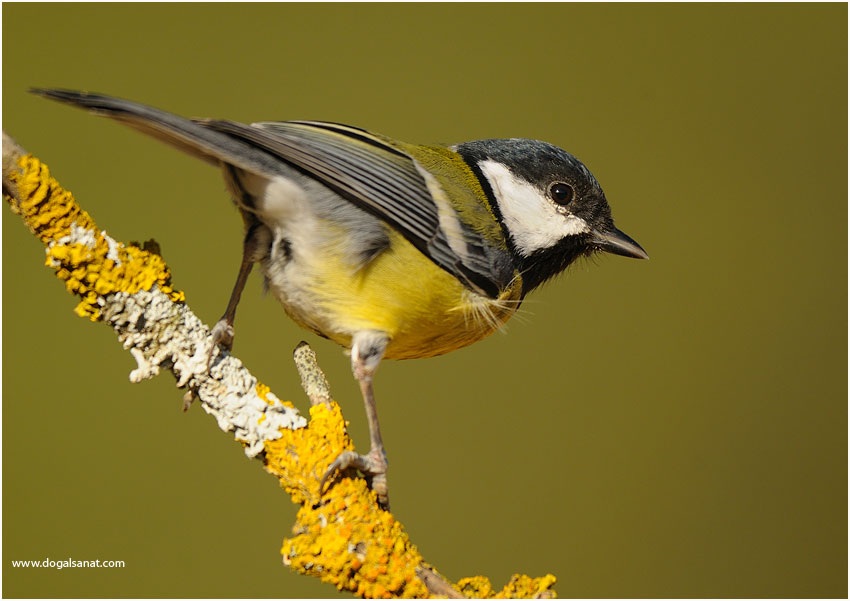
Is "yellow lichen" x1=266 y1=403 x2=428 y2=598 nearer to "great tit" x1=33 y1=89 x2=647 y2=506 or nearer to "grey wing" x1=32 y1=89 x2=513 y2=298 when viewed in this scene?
"great tit" x1=33 y1=89 x2=647 y2=506

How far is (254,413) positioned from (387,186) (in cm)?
55

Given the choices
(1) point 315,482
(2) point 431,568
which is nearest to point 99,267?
(1) point 315,482

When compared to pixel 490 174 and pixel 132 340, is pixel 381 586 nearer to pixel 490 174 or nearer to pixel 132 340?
pixel 132 340

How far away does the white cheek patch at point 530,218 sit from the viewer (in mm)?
1796

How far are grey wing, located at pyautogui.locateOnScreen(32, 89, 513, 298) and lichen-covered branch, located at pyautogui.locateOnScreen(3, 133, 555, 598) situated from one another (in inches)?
8.2

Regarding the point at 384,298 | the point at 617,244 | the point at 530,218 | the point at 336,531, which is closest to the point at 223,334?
the point at 384,298

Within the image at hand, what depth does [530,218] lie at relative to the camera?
1.80 m

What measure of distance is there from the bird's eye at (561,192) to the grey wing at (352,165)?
0.20 meters

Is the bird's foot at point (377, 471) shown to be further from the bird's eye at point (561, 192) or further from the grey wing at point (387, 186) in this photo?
the bird's eye at point (561, 192)

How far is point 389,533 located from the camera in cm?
135

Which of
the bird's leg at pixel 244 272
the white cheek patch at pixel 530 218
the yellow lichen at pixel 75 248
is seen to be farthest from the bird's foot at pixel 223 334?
the white cheek patch at pixel 530 218

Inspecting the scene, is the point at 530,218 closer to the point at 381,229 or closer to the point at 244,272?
the point at 381,229

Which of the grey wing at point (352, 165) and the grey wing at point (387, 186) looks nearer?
the grey wing at point (352, 165)

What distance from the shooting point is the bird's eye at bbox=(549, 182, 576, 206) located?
70.6 inches
